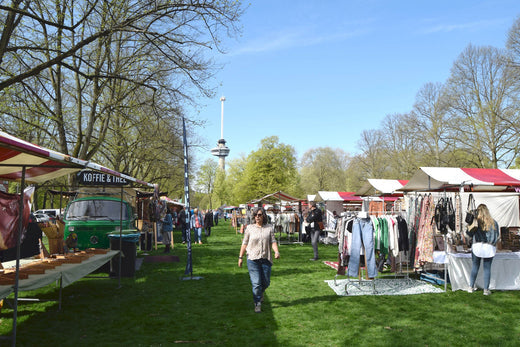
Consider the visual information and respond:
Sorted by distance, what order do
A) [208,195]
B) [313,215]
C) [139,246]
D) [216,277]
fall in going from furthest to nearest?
[208,195], [139,246], [313,215], [216,277]

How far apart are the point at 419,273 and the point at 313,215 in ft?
13.5

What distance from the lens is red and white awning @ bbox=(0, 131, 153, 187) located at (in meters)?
4.29

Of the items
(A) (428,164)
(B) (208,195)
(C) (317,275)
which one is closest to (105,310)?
(C) (317,275)

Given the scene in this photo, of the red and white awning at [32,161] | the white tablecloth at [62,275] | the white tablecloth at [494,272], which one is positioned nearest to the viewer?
the red and white awning at [32,161]

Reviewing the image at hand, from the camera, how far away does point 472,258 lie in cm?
862

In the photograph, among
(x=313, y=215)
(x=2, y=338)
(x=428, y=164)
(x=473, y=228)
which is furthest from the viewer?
(x=428, y=164)

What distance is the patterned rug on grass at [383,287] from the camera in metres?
8.73

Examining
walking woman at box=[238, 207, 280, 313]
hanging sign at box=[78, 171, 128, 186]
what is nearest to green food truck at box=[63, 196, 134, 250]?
hanging sign at box=[78, 171, 128, 186]

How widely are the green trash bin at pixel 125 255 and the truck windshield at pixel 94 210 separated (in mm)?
2020

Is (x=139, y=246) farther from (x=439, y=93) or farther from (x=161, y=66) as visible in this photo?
(x=439, y=93)

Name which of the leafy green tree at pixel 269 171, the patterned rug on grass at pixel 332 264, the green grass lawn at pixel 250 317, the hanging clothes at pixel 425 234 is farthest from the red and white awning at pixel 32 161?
the leafy green tree at pixel 269 171

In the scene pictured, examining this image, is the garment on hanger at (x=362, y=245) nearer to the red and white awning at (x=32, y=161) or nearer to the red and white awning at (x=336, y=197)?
the red and white awning at (x=32, y=161)

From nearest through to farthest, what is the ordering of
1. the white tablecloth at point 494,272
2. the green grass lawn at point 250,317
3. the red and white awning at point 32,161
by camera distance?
the red and white awning at point 32,161 → the green grass lawn at point 250,317 → the white tablecloth at point 494,272

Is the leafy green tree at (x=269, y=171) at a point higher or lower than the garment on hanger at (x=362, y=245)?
higher
